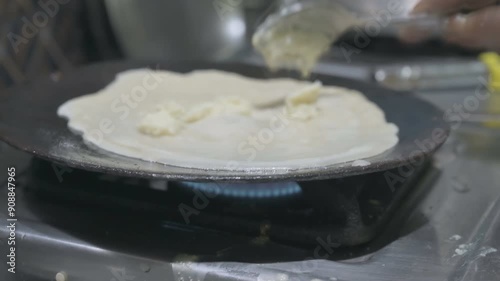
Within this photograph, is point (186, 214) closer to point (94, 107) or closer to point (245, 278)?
point (245, 278)

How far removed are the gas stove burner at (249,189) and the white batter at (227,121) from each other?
0.05m

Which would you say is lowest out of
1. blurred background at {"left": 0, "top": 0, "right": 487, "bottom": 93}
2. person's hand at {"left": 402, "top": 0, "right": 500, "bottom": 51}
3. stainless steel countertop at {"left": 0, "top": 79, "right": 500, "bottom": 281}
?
blurred background at {"left": 0, "top": 0, "right": 487, "bottom": 93}

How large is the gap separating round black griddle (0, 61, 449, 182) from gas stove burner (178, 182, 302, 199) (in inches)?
3.5

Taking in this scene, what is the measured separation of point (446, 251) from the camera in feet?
2.60

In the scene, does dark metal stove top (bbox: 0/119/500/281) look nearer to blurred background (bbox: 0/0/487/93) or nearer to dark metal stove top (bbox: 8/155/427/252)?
dark metal stove top (bbox: 8/155/427/252)

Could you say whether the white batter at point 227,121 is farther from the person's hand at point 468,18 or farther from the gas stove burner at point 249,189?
the person's hand at point 468,18

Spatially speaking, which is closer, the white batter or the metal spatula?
the white batter

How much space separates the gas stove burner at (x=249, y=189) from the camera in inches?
34.6

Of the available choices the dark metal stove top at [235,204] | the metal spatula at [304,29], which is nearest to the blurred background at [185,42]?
the metal spatula at [304,29]

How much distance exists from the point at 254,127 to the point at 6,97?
1.49 ft

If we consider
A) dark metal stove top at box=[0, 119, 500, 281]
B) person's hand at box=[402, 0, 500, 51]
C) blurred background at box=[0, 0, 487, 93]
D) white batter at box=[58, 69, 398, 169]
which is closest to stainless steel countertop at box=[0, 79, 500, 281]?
Answer: dark metal stove top at box=[0, 119, 500, 281]

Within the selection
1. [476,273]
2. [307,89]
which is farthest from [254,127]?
[476,273]

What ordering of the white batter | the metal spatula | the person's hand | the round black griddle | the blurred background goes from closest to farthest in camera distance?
the round black griddle < the white batter < the person's hand < the metal spatula < the blurred background

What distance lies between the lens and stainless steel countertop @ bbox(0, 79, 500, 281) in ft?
2.45
